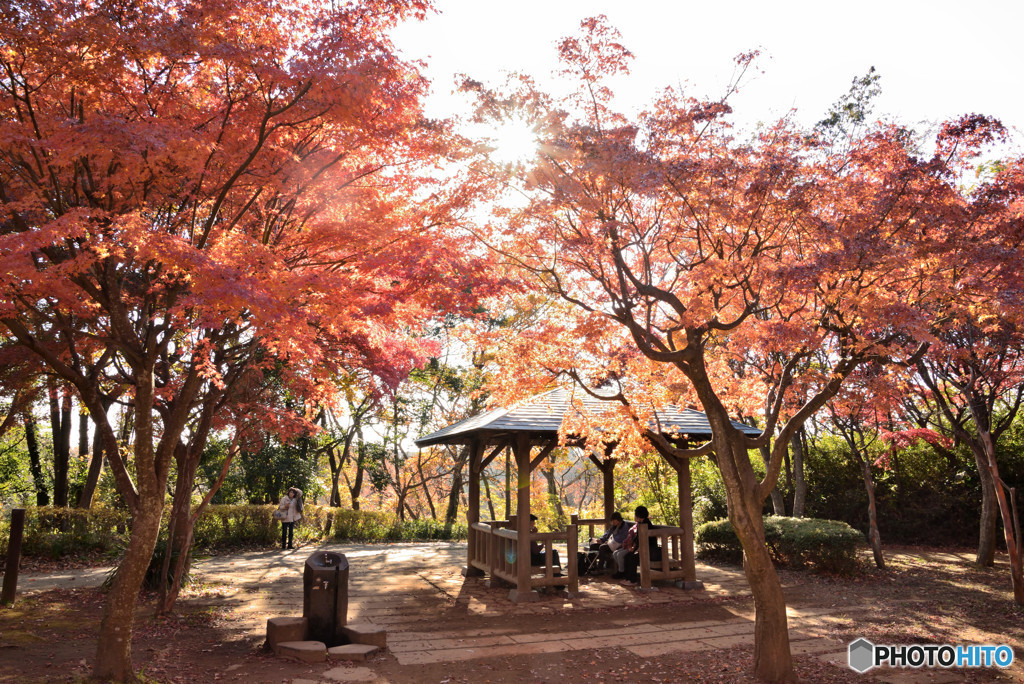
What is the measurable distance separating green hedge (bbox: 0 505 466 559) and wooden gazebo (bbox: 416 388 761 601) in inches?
187

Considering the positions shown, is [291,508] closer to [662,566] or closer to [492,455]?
[492,455]

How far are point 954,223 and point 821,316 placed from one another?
135 centimetres

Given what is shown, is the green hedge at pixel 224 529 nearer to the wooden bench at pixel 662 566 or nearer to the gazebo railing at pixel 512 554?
the gazebo railing at pixel 512 554

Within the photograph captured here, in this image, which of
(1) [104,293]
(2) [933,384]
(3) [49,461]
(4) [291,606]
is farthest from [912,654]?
(3) [49,461]

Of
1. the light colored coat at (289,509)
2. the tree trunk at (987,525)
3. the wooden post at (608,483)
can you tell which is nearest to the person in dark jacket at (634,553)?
the wooden post at (608,483)

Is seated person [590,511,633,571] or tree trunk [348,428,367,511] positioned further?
tree trunk [348,428,367,511]

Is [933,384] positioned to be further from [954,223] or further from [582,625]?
[582,625]

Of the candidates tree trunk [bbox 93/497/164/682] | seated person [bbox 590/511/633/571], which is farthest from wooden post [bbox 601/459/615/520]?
tree trunk [bbox 93/497/164/682]

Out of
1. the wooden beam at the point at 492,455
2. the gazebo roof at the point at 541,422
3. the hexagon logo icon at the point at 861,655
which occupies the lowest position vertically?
the hexagon logo icon at the point at 861,655

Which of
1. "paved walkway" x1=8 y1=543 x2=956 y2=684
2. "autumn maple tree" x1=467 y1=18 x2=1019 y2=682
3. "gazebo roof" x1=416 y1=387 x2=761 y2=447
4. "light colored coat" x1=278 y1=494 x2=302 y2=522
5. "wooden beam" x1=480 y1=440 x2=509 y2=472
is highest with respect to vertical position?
"autumn maple tree" x1=467 y1=18 x2=1019 y2=682

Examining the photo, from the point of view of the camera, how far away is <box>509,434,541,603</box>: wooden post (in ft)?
28.0

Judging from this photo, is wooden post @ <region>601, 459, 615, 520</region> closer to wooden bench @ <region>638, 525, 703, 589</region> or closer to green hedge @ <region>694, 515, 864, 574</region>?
wooden bench @ <region>638, 525, 703, 589</region>

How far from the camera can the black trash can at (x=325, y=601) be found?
595cm

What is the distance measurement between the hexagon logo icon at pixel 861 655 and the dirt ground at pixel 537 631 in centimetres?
12
